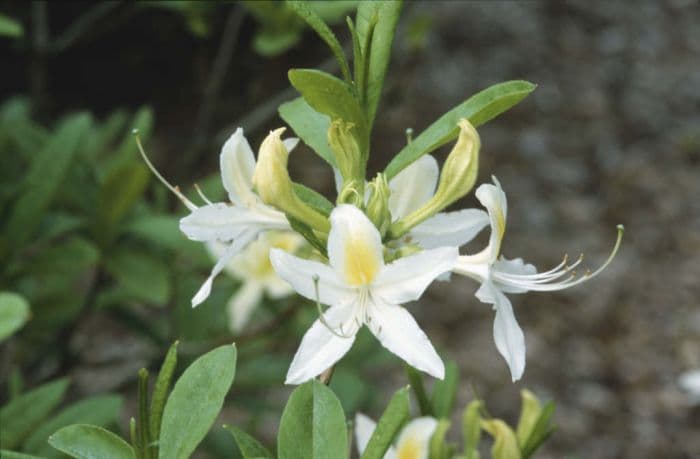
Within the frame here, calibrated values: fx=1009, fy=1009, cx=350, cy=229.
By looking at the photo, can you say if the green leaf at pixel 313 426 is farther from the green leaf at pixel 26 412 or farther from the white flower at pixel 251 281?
the white flower at pixel 251 281

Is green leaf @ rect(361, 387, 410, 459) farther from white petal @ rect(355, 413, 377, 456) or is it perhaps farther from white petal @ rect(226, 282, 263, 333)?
white petal @ rect(226, 282, 263, 333)

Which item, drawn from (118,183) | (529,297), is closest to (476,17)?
(529,297)

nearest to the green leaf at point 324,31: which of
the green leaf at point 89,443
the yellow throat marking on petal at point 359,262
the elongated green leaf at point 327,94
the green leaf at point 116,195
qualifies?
the elongated green leaf at point 327,94

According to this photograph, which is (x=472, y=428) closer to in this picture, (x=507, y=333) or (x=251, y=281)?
(x=507, y=333)

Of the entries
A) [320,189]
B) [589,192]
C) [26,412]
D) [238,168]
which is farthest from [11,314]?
[589,192]

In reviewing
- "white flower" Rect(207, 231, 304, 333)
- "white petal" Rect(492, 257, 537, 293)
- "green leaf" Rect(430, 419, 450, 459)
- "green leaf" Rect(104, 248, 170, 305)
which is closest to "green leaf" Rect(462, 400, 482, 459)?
"green leaf" Rect(430, 419, 450, 459)

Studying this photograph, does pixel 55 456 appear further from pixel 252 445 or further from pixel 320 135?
pixel 320 135
